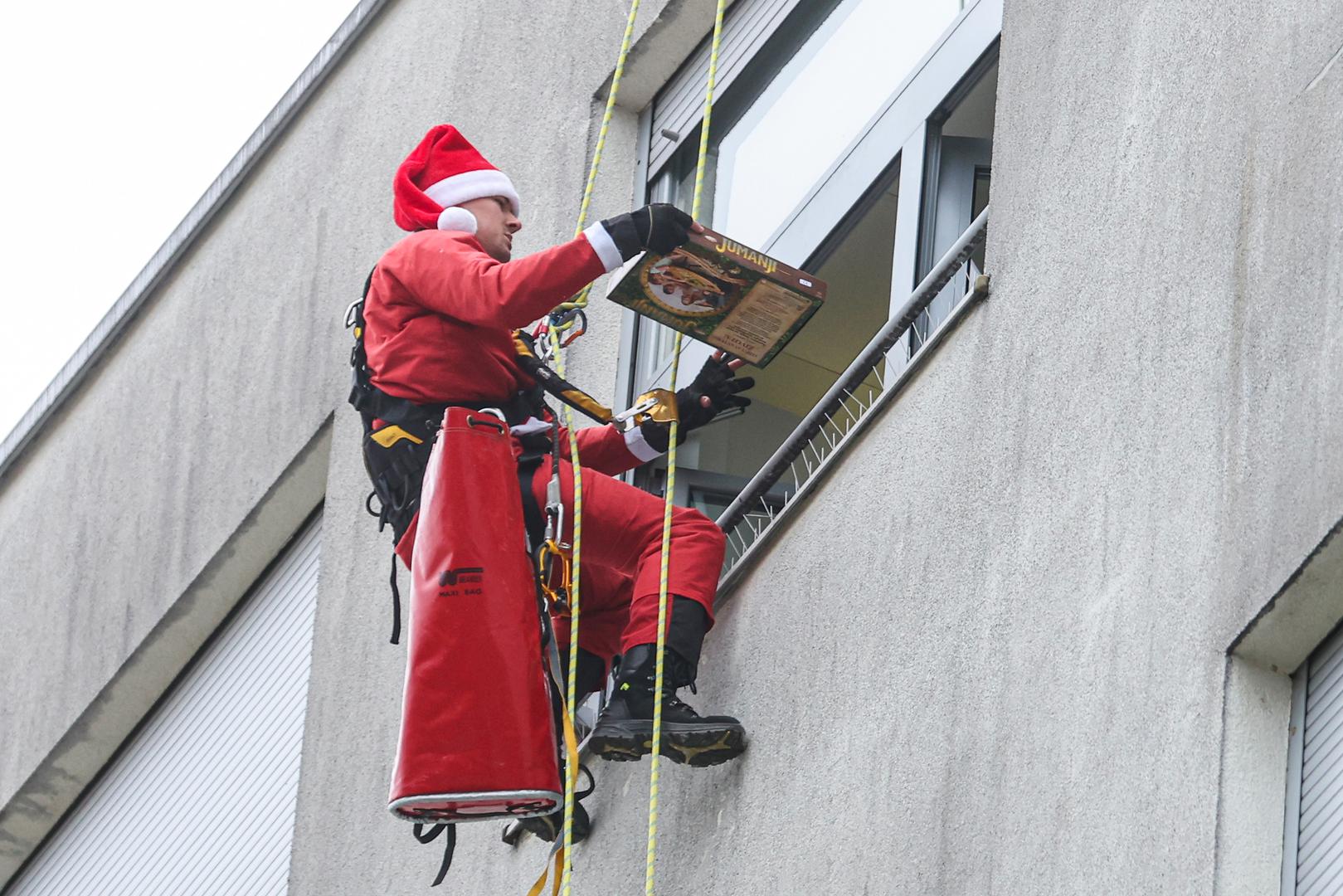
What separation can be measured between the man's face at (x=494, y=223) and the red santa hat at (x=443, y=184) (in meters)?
0.02

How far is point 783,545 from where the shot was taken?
18.2 ft

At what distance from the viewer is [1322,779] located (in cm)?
416

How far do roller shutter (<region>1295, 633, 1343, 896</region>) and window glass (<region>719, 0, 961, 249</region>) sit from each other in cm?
225

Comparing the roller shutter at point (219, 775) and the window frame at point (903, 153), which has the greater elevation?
the window frame at point (903, 153)

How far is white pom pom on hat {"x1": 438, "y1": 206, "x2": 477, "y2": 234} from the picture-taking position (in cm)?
588

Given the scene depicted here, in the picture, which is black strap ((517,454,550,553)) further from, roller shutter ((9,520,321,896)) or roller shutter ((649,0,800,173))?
roller shutter ((9,520,321,896))

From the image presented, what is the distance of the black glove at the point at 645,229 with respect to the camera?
521 centimetres

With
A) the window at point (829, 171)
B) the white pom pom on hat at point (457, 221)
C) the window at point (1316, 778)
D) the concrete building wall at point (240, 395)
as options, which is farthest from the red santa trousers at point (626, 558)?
the window at point (1316, 778)

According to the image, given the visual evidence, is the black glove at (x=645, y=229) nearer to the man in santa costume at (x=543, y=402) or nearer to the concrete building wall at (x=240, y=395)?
the man in santa costume at (x=543, y=402)

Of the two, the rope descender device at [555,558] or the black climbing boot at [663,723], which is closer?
the black climbing boot at [663,723]

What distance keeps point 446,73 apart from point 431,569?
3.33 metres

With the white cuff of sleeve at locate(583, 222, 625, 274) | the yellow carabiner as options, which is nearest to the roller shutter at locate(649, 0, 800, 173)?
the white cuff of sleeve at locate(583, 222, 625, 274)

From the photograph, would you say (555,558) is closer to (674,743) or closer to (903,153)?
(674,743)

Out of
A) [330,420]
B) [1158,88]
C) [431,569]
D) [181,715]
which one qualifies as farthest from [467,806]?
[181,715]
